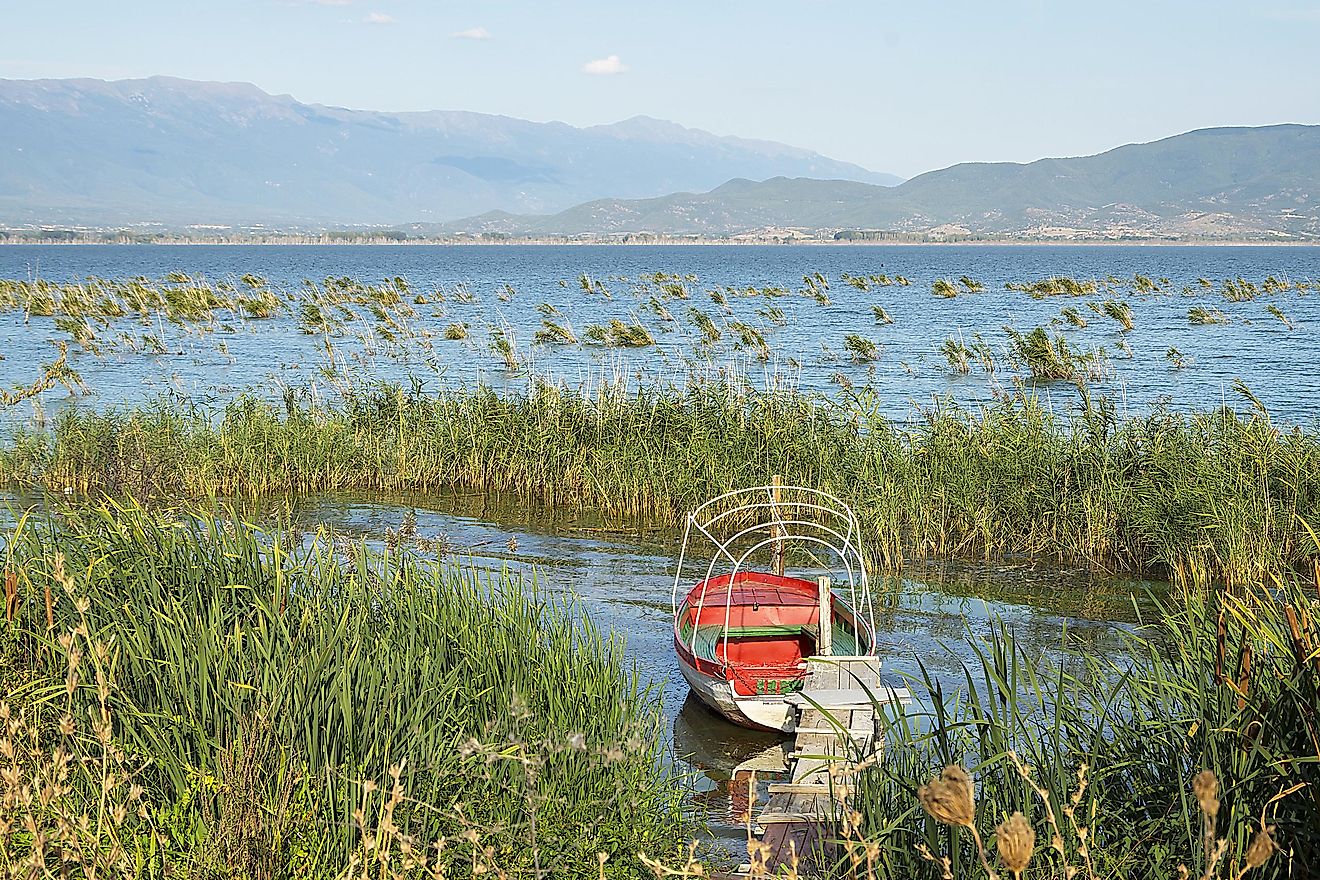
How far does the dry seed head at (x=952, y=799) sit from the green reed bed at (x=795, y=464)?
38.5 feet

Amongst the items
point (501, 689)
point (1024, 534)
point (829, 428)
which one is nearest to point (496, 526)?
point (829, 428)

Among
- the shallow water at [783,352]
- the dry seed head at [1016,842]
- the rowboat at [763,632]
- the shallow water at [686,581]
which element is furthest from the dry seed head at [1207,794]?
the shallow water at [783,352]

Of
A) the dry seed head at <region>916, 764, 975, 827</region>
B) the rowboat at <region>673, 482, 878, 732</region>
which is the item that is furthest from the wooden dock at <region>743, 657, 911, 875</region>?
the dry seed head at <region>916, 764, 975, 827</region>

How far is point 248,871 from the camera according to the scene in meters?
5.04

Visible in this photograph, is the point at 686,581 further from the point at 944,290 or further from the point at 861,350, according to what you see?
the point at 944,290

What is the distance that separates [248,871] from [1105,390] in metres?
28.8

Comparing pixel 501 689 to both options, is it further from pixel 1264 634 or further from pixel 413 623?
pixel 1264 634

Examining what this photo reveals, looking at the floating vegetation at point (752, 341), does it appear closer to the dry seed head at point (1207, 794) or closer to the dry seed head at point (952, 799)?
the dry seed head at point (1207, 794)

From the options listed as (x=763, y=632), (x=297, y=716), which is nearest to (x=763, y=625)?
(x=763, y=632)

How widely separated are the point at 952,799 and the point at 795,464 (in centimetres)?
1485

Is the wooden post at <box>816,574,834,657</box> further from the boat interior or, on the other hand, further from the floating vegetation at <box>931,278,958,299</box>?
the floating vegetation at <box>931,278,958,299</box>

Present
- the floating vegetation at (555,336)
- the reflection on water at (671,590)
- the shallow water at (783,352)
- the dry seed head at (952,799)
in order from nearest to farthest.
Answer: the dry seed head at (952,799) → the reflection on water at (671,590) → the shallow water at (783,352) → the floating vegetation at (555,336)

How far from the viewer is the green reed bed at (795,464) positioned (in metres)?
14.5

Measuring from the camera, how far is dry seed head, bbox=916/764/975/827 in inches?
85.2
